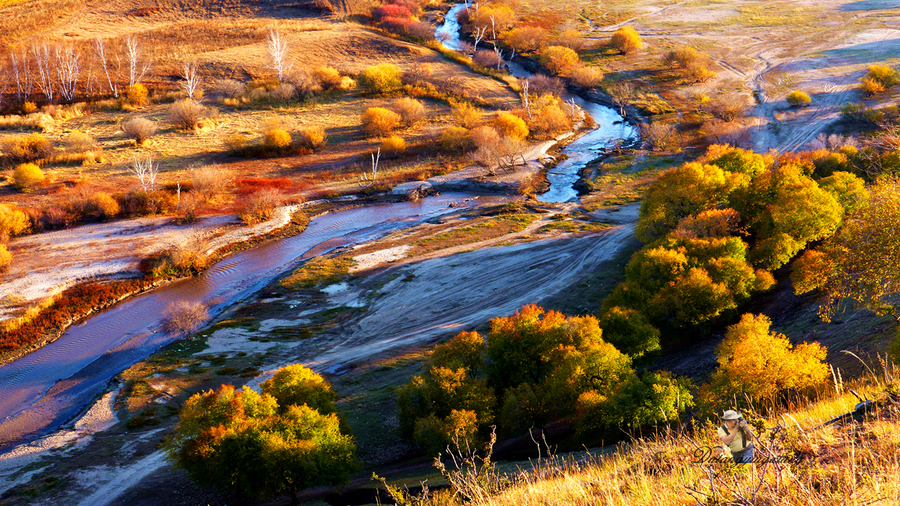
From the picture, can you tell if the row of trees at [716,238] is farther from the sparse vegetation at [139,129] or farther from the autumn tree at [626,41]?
the autumn tree at [626,41]

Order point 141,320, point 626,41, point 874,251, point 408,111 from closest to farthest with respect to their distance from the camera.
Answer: point 874,251 → point 141,320 → point 408,111 → point 626,41

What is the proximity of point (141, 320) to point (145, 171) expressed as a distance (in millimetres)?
31829

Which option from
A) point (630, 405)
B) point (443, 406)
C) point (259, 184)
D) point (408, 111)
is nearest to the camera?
point (630, 405)

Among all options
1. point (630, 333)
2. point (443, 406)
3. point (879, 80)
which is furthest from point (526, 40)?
point (443, 406)

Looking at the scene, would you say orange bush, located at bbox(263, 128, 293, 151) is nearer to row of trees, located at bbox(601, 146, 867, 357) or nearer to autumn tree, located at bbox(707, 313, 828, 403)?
row of trees, located at bbox(601, 146, 867, 357)

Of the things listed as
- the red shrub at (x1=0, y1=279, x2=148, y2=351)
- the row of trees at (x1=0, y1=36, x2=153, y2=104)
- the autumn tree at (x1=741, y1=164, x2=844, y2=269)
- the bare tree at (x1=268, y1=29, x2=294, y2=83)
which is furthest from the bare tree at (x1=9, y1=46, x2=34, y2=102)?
the autumn tree at (x1=741, y1=164, x2=844, y2=269)

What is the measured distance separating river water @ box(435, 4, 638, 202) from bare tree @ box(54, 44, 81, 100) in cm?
7794

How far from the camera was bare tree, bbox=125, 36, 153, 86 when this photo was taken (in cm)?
10225

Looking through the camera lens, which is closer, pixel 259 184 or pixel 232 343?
pixel 232 343

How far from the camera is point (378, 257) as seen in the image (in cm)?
5591

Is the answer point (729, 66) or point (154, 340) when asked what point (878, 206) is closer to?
point (154, 340)

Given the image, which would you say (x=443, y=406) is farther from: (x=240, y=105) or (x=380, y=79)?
(x=380, y=79)

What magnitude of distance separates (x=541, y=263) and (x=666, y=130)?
4390 centimetres

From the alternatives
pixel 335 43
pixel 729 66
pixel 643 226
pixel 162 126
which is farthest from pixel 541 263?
pixel 335 43
